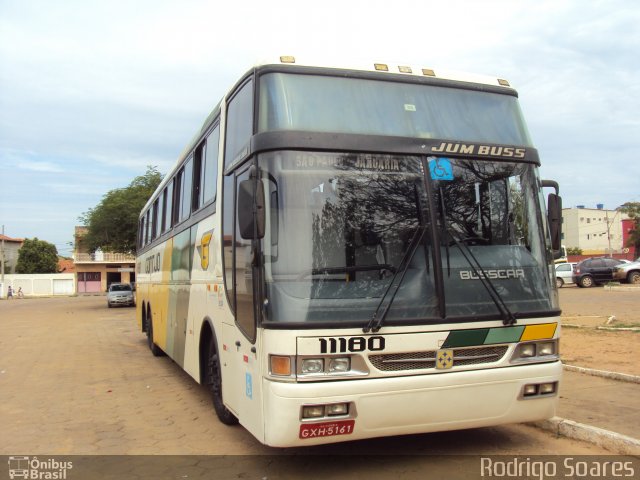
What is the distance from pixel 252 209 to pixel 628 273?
32239 mm

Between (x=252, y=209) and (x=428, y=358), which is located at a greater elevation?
(x=252, y=209)

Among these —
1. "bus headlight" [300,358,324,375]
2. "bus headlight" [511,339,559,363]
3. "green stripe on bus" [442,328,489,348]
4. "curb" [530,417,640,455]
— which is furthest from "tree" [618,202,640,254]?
"bus headlight" [300,358,324,375]

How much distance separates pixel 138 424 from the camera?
678cm

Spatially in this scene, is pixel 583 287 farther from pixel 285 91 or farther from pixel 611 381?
pixel 285 91

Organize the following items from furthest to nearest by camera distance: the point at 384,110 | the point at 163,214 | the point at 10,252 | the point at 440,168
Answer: the point at 10,252 < the point at 163,214 < the point at 384,110 < the point at 440,168

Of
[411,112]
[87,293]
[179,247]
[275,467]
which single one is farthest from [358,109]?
[87,293]

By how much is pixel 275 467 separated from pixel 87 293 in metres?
72.8

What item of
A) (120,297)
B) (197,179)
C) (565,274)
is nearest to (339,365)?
(197,179)

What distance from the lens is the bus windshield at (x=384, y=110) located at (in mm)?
4711

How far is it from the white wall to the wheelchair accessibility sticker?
74489 millimetres

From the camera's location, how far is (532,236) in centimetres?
509

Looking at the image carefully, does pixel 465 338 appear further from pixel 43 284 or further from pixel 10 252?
pixel 10 252

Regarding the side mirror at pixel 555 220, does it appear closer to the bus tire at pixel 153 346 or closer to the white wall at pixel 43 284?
the bus tire at pixel 153 346

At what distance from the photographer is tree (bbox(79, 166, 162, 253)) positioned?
34375 millimetres
